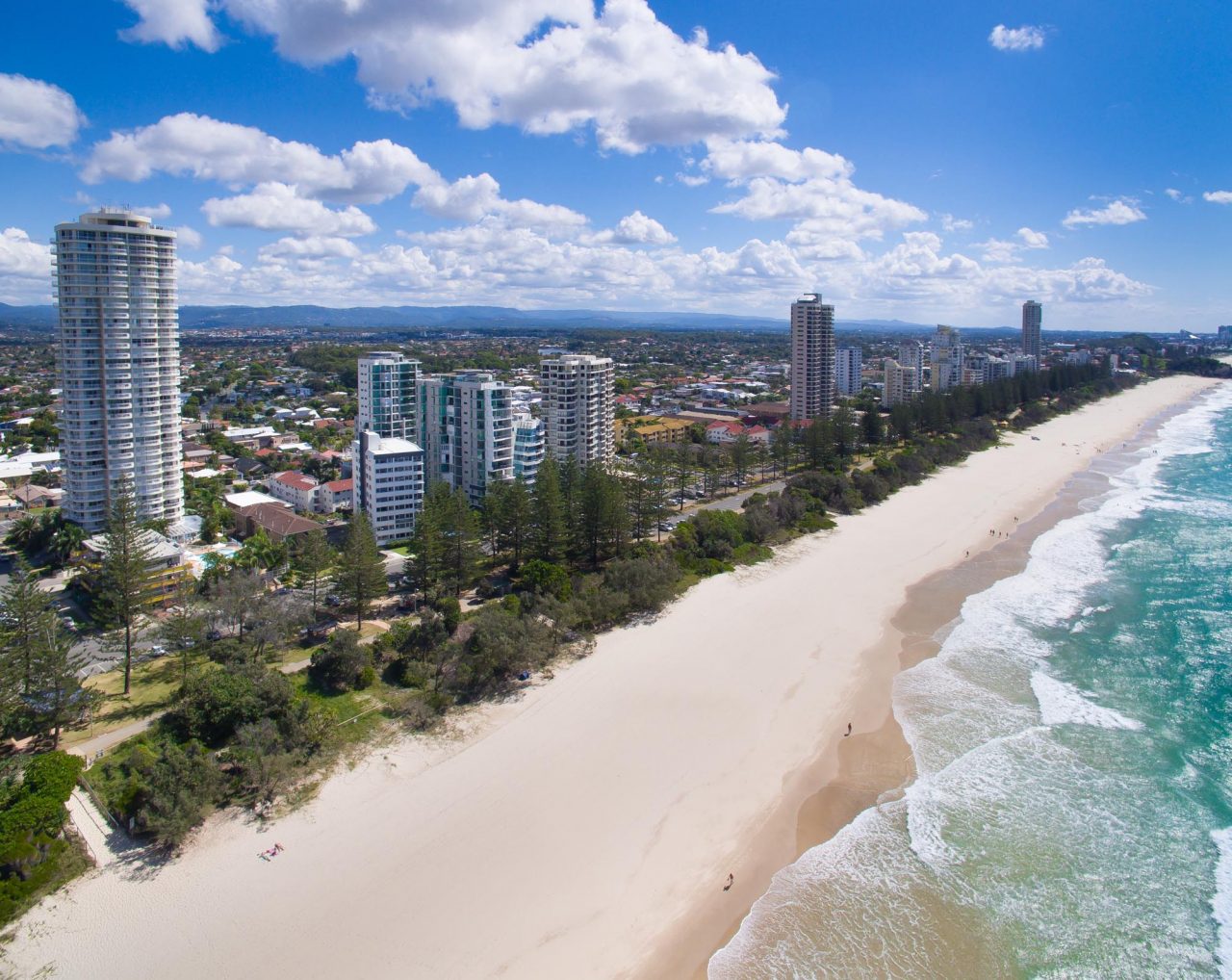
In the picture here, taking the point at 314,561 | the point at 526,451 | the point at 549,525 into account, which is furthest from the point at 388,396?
the point at 314,561

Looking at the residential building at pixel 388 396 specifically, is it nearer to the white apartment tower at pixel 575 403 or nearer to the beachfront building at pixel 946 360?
the white apartment tower at pixel 575 403

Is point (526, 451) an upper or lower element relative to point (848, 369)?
lower

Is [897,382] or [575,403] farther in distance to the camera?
[897,382]

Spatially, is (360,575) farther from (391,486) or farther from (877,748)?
(877,748)

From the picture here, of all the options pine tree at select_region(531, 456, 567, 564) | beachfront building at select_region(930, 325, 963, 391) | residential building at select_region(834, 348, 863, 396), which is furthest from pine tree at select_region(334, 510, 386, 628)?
beachfront building at select_region(930, 325, 963, 391)

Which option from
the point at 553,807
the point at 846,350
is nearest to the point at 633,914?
the point at 553,807

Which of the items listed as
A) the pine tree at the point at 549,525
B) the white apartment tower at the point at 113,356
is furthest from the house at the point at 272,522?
the pine tree at the point at 549,525

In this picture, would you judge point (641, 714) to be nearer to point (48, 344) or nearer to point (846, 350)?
point (846, 350)
